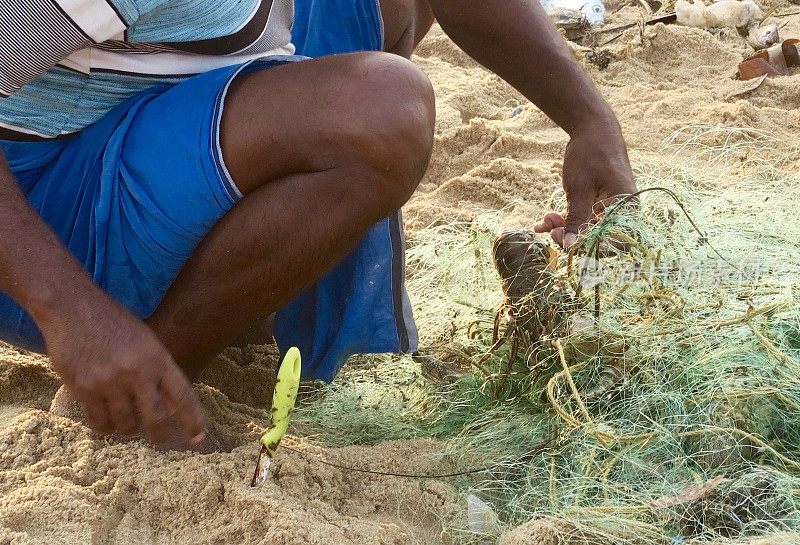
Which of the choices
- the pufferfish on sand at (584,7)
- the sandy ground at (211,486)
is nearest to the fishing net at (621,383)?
the sandy ground at (211,486)

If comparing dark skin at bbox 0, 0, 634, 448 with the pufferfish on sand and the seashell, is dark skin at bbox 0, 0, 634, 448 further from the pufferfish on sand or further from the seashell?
the pufferfish on sand

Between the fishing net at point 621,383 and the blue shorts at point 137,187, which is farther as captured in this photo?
the blue shorts at point 137,187

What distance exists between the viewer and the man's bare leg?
5.28 ft

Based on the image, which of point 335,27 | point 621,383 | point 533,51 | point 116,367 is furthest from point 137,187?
point 533,51

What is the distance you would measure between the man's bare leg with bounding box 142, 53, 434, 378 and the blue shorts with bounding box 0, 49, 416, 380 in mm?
35

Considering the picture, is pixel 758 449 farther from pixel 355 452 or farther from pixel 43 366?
pixel 43 366

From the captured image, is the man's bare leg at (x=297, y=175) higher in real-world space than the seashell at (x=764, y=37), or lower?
higher

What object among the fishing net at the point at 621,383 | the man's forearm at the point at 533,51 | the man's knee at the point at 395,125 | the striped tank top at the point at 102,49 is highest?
the striped tank top at the point at 102,49

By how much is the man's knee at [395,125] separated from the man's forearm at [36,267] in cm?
53

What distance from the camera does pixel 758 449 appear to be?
5.09 ft

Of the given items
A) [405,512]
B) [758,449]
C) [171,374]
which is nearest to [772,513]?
[758,449]

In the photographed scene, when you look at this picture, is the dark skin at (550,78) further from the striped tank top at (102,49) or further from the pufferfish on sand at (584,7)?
the pufferfish on sand at (584,7)

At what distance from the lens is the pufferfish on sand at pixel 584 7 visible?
14.8 ft

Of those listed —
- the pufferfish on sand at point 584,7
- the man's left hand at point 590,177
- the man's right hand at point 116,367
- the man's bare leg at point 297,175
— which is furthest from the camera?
the pufferfish on sand at point 584,7
